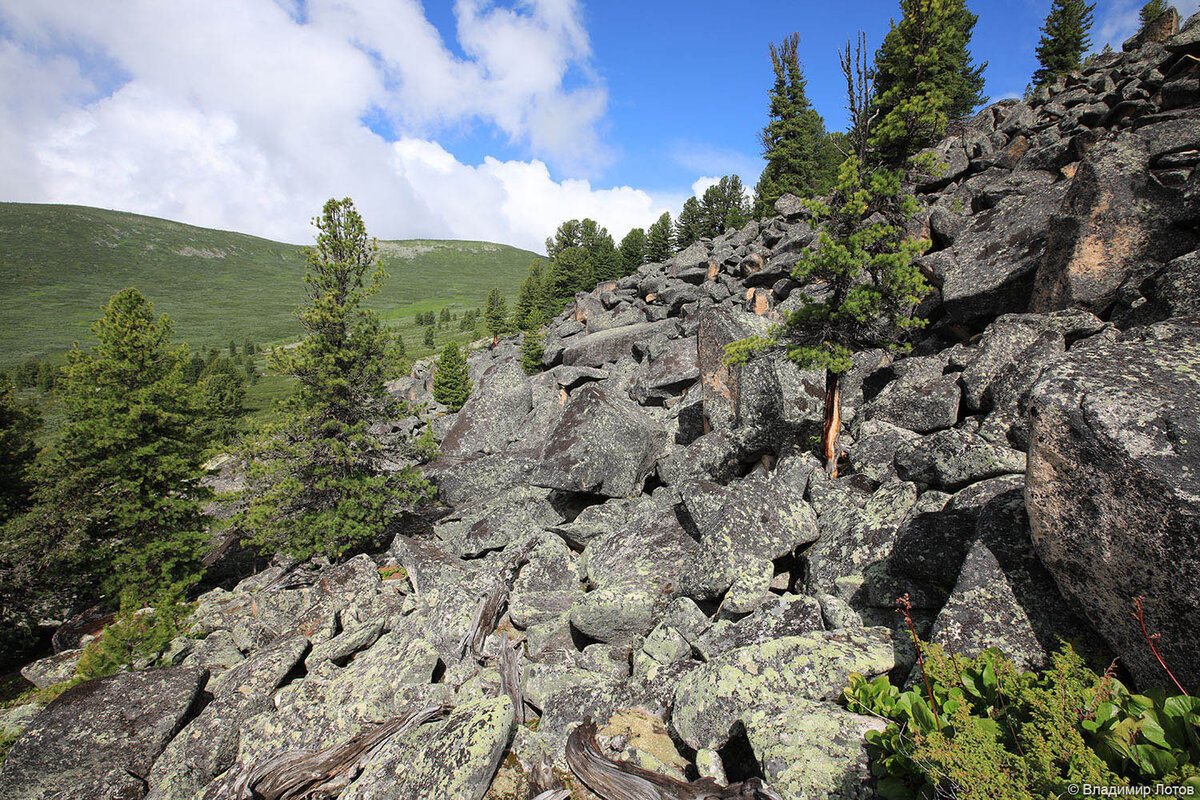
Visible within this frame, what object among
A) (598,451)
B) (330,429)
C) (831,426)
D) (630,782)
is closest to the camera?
(630,782)

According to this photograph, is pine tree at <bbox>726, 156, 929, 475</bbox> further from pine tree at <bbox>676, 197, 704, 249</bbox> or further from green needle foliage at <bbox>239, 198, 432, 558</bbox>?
pine tree at <bbox>676, 197, 704, 249</bbox>

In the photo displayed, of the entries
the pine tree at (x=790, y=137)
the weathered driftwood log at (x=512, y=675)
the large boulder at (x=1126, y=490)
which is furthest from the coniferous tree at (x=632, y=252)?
the large boulder at (x=1126, y=490)

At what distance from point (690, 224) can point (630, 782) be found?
64022 mm

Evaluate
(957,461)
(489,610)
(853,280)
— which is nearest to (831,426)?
(853,280)

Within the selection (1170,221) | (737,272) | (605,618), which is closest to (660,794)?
(605,618)

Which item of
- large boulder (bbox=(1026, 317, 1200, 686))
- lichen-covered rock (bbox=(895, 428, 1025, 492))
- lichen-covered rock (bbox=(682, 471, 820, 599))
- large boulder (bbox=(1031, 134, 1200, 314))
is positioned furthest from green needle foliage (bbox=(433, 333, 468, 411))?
large boulder (bbox=(1026, 317, 1200, 686))

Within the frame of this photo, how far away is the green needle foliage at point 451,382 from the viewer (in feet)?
156

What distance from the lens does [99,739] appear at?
10383 millimetres

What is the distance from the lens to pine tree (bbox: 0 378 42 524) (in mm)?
25250

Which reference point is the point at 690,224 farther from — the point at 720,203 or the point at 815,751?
the point at 815,751

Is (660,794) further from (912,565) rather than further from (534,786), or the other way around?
(912,565)

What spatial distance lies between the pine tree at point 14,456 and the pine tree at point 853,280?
3598cm

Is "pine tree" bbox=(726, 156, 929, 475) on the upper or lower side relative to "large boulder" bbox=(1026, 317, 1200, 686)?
upper

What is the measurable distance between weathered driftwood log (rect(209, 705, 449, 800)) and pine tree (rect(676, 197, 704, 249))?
6148cm
